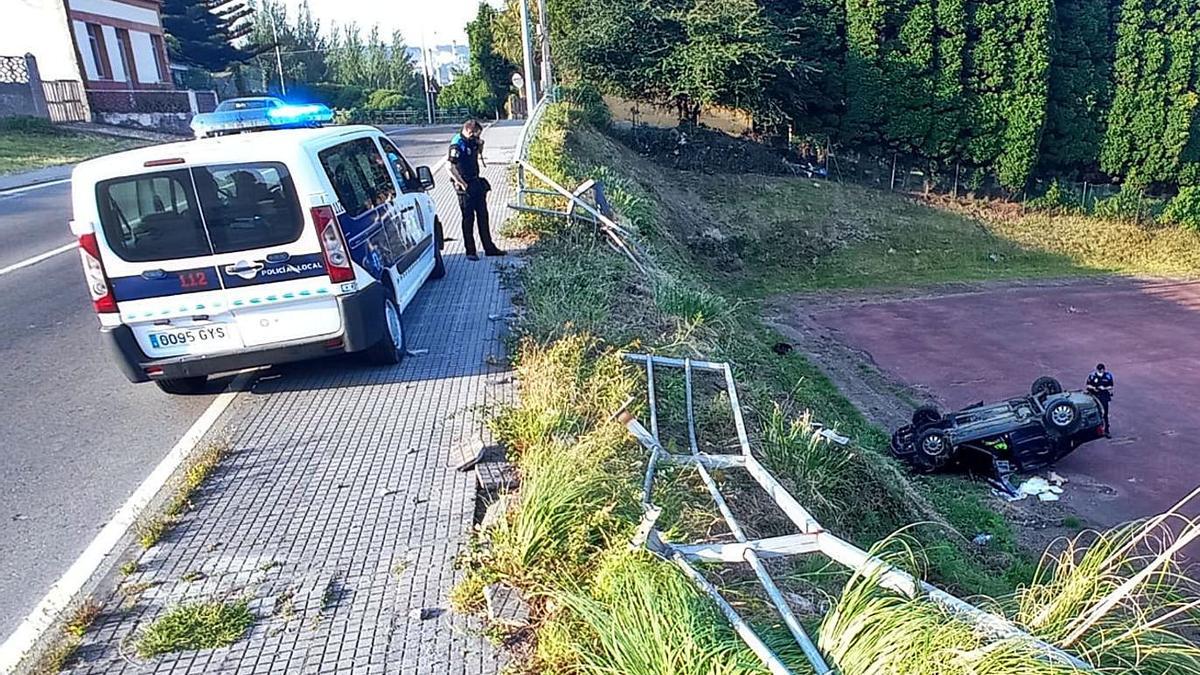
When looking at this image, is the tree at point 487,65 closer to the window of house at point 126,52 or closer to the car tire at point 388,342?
the window of house at point 126,52

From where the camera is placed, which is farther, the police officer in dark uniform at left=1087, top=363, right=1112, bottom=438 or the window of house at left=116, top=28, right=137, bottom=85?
the window of house at left=116, top=28, right=137, bottom=85

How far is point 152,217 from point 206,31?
180 feet

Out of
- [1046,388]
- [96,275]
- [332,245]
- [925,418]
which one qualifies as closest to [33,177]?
[96,275]

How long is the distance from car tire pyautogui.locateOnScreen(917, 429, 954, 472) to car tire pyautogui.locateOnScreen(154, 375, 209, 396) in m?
8.50

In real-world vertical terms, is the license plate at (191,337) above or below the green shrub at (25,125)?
below

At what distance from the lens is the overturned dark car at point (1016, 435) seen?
33.1ft

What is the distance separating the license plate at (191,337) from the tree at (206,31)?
172 ft

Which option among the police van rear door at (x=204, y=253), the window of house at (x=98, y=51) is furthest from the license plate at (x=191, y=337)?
Answer: the window of house at (x=98, y=51)

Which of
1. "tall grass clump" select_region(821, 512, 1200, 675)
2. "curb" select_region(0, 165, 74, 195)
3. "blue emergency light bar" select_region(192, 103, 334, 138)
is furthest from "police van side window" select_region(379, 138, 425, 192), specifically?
"curb" select_region(0, 165, 74, 195)

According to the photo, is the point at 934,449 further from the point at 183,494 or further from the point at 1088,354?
the point at 183,494

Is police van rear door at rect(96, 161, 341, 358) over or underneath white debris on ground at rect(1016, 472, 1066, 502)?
over

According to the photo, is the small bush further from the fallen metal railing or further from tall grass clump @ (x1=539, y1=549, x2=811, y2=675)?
tall grass clump @ (x1=539, y1=549, x2=811, y2=675)

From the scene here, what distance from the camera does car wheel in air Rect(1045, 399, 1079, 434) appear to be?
1005 cm

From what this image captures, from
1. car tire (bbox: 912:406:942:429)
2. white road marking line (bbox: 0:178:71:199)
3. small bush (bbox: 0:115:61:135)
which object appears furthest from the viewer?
small bush (bbox: 0:115:61:135)
